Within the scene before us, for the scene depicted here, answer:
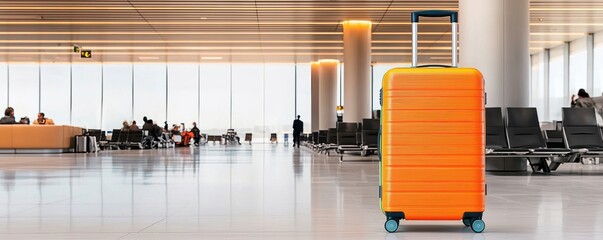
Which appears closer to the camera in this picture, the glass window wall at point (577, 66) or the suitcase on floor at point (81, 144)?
the suitcase on floor at point (81, 144)

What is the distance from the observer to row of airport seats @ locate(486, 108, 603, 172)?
13.1 metres

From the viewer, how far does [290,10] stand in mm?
26078

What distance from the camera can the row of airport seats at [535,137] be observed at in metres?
13.1

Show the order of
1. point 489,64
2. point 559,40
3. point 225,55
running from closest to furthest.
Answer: point 489,64, point 559,40, point 225,55

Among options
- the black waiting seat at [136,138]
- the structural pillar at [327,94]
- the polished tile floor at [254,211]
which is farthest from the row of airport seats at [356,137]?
the structural pillar at [327,94]

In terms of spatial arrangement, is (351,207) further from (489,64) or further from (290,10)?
(290,10)

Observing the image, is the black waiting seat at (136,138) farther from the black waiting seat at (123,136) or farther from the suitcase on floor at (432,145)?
the suitcase on floor at (432,145)

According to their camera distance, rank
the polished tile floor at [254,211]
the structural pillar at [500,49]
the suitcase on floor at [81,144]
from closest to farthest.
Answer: the polished tile floor at [254,211]
the structural pillar at [500,49]
the suitcase on floor at [81,144]

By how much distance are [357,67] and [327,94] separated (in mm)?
14134

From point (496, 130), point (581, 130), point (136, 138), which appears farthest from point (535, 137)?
point (136, 138)

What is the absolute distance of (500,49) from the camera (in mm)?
13609

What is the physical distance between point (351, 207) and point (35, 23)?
2576 centimetres

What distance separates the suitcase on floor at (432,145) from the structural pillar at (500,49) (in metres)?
8.76

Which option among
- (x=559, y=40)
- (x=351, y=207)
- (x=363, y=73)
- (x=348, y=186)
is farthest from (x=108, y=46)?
(x=351, y=207)
